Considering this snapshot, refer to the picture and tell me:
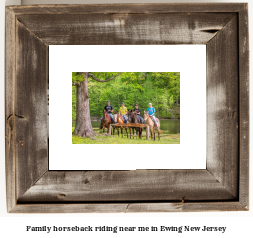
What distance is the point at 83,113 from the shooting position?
0.86m

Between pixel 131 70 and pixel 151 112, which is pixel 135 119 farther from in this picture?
pixel 131 70

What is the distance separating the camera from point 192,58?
0.84m

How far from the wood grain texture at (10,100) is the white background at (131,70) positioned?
0.15 meters

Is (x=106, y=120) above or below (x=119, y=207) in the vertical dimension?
above

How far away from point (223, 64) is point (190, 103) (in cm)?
20

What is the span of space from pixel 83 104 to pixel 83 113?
4 centimetres

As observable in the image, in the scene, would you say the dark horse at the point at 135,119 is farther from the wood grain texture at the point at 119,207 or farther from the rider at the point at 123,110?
the wood grain texture at the point at 119,207

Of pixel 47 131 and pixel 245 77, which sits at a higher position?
pixel 245 77

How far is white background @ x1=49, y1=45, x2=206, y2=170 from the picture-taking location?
2.74ft

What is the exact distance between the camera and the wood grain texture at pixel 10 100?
82 centimetres

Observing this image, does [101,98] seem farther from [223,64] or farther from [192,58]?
[223,64]
